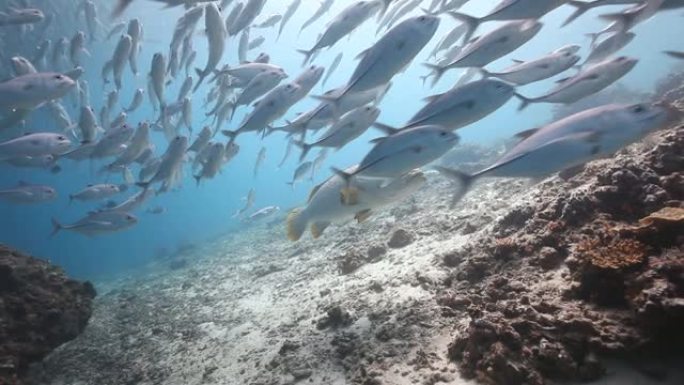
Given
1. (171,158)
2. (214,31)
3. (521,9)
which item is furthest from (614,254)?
(171,158)

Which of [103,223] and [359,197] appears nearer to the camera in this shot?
[359,197]

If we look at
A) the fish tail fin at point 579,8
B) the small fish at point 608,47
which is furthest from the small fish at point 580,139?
the small fish at point 608,47

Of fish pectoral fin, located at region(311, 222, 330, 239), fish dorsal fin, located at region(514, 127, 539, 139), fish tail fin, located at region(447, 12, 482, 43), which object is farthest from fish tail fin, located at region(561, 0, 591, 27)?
fish pectoral fin, located at region(311, 222, 330, 239)

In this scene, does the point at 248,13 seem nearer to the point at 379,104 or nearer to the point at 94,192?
the point at 379,104

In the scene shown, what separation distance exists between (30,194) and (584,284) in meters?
11.5

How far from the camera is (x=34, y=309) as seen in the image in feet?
20.4

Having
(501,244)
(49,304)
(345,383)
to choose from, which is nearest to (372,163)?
(501,244)

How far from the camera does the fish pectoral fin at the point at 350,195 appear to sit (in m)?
4.25

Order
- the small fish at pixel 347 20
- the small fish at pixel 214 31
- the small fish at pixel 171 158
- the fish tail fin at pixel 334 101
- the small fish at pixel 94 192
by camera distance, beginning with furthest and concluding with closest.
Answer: the small fish at pixel 94 192, the small fish at pixel 171 158, the small fish at pixel 214 31, the small fish at pixel 347 20, the fish tail fin at pixel 334 101

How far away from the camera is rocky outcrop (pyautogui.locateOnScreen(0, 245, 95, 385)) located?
5676mm

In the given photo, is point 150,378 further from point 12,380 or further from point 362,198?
point 362,198

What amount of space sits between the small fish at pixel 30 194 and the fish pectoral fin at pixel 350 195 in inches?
342

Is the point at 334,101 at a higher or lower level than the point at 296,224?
higher

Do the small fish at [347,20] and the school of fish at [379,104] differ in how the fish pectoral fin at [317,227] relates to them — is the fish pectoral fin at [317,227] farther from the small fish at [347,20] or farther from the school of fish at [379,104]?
the small fish at [347,20]
